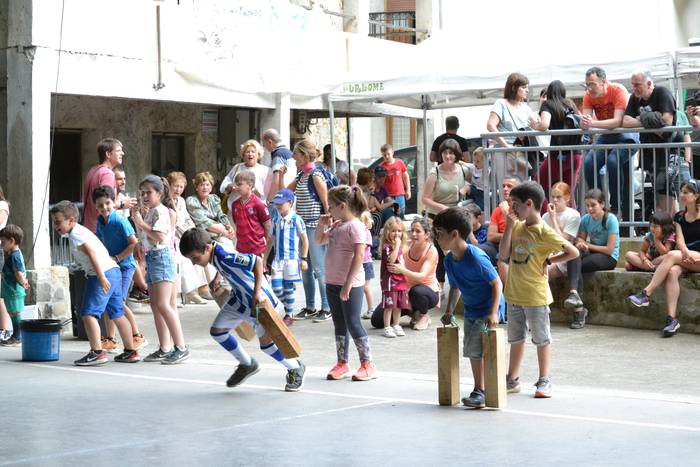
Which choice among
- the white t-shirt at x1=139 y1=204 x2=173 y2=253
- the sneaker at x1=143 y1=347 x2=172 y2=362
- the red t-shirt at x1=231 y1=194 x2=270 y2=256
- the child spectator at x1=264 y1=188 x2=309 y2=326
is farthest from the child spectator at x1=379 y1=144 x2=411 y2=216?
the sneaker at x1=143 y1=347 x2=172 y2=362

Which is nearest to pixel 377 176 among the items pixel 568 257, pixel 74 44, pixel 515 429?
pixel 74 44

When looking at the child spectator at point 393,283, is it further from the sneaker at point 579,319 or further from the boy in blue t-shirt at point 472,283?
the boy in blue t-shirt at point 472,283

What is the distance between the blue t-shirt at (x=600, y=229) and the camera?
1254 centimetres

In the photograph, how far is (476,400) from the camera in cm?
849

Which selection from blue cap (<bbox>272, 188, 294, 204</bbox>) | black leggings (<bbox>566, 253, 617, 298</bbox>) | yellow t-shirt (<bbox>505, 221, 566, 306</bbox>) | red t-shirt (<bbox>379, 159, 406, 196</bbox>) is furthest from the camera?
red t-shirt (<bbox>379, 159, 406, 196</bbox>)

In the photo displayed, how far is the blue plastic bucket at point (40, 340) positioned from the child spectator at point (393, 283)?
305cm

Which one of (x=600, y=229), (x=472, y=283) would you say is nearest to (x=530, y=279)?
(x=472, y=283)

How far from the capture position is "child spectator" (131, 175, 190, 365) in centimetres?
1090

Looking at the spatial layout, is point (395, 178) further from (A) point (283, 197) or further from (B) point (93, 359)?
(B) point (93, 359)

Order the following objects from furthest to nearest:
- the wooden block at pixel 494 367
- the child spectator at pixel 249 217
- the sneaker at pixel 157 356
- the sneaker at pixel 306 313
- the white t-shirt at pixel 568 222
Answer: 1. the sneaker at pixel 306 313
2. the child spectator at pixel 249 217
3. the white t-shirt at pixel 568 222
4. the sneaker at pixel 157 356
5. the wooden block at pixel 494 367

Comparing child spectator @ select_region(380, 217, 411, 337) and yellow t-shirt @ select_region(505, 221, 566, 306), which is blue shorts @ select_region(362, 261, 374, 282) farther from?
yellow t-shirt @ select_region(505, 221, 566, 306)

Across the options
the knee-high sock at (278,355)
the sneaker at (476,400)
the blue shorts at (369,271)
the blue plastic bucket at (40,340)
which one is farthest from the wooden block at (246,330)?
the blue shorts at (369,271)

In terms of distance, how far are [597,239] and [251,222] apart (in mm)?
3387

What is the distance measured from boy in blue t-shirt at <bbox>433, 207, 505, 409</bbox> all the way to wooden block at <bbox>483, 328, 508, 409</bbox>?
110 millimetres
